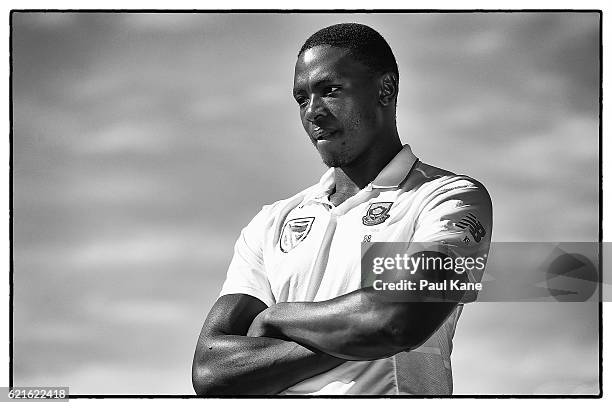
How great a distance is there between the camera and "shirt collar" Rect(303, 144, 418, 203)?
493cm

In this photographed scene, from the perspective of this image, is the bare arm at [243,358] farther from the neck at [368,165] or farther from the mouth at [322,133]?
the mouth at [322,133]

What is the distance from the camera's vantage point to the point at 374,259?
479 centimetres

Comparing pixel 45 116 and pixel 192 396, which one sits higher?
pixel 45 116

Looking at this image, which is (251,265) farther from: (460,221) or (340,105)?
(460,221)

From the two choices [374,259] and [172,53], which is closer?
[374,259]

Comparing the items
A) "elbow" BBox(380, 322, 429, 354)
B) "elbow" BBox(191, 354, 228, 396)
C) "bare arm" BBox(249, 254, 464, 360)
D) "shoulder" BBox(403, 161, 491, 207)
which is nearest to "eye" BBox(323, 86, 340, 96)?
"shoulder" BBox(403, 161, 491, 207)

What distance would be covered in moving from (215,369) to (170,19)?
1771mm

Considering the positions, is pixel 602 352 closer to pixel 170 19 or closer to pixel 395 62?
pixel 395 62

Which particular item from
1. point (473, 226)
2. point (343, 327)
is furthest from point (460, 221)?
point (343, 327)

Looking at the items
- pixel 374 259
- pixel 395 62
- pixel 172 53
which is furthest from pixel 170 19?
pixel 374 259

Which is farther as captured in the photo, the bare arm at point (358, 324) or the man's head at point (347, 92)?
the man's head at point (347, 92)

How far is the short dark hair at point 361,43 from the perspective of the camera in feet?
16.5

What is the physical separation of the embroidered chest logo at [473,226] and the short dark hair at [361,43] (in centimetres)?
85

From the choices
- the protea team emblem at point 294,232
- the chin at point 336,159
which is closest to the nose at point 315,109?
the chin at point 336,159
